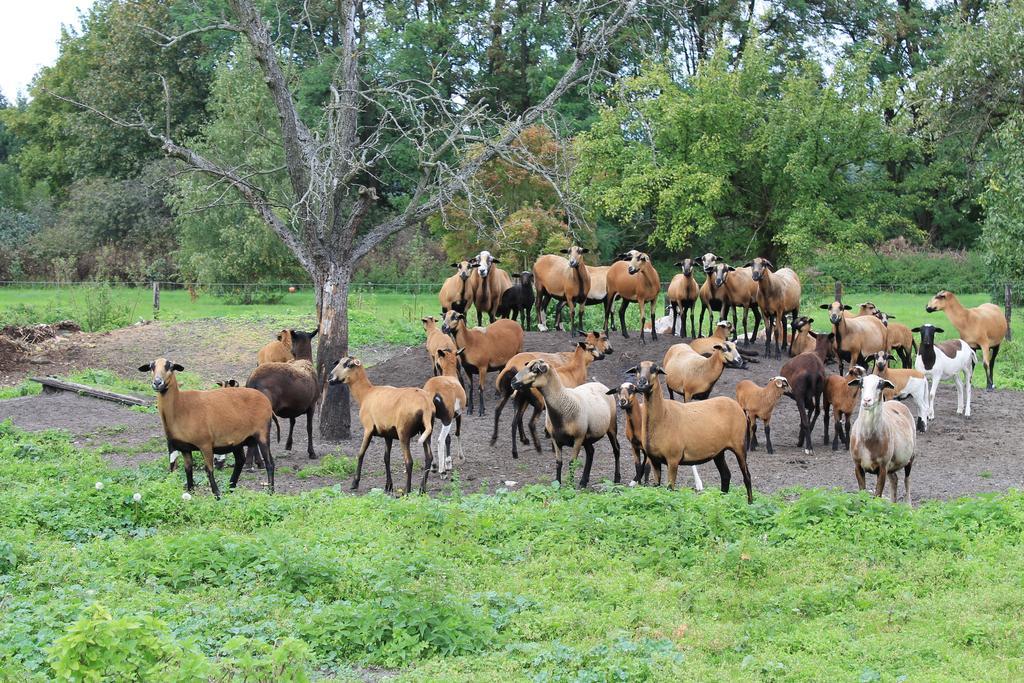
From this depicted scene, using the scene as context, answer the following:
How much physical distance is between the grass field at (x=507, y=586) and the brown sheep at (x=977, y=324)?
11330 mm

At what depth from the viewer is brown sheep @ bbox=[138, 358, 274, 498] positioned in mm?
12086

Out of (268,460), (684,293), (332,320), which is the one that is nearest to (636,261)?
(684,293)

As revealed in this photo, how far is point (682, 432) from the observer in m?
12.0

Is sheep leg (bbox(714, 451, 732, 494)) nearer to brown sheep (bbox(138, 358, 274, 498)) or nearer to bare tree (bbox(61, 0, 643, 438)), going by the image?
brown sheep (bbox(138, 358, 274, 498))

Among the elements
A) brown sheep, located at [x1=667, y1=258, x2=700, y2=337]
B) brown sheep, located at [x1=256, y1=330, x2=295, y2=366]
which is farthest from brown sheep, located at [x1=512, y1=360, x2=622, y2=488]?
brown sheep, located at [x1=667, y1=258, x2=700, y2=337]

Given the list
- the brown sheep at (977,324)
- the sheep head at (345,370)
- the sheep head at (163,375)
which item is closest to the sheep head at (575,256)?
the brown sheep at (977,324)

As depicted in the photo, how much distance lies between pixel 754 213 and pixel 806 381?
21343 millimetres

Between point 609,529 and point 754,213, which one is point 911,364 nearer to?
point 609,529

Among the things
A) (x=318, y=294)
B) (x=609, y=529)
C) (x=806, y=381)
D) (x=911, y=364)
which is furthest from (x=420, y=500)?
(x=911, y=364)

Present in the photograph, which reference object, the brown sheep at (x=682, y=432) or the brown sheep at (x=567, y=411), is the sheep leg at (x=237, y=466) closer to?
the brown sheep at (x=567, y=411)

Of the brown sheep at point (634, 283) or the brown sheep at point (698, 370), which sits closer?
A: the brown sheep at point (698, 370)

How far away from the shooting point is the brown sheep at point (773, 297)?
21373 mm

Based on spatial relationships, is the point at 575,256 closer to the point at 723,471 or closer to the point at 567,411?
the point at 567,411

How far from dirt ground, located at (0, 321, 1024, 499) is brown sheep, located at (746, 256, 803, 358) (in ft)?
2.96
